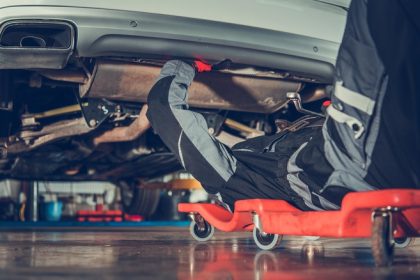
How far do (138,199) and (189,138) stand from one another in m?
3.75

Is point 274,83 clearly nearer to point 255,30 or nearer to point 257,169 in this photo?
point 255,30

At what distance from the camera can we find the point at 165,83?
2.39m

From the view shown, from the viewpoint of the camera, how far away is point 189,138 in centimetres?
223

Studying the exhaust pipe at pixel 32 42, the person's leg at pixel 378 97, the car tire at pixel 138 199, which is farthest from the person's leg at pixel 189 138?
the car tire at pixel 138 199

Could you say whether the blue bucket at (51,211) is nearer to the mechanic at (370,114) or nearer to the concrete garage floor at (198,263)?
the concrete garage floor at (198,263)

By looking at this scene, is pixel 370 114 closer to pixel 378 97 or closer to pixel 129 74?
pixel 378 97

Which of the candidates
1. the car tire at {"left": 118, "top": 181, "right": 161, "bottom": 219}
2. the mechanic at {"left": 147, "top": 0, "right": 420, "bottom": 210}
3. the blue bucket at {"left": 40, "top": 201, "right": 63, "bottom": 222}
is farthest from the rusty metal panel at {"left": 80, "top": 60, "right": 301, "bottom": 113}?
the blue bucket at {"left": 40, "top": 201, "right": 63, "bottom": 222}

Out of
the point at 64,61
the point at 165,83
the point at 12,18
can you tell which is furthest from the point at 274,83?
the point at 12,18

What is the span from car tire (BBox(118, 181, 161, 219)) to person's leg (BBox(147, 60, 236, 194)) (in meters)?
3.38

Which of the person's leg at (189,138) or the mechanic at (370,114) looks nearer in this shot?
the mechanic at (370,114)

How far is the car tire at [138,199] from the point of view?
5.79 metres

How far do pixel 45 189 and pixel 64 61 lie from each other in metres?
4.49

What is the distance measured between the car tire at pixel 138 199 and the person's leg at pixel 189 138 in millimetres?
3384

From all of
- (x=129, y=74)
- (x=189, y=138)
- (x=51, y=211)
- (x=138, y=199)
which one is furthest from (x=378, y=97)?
(x=51, y=211)
